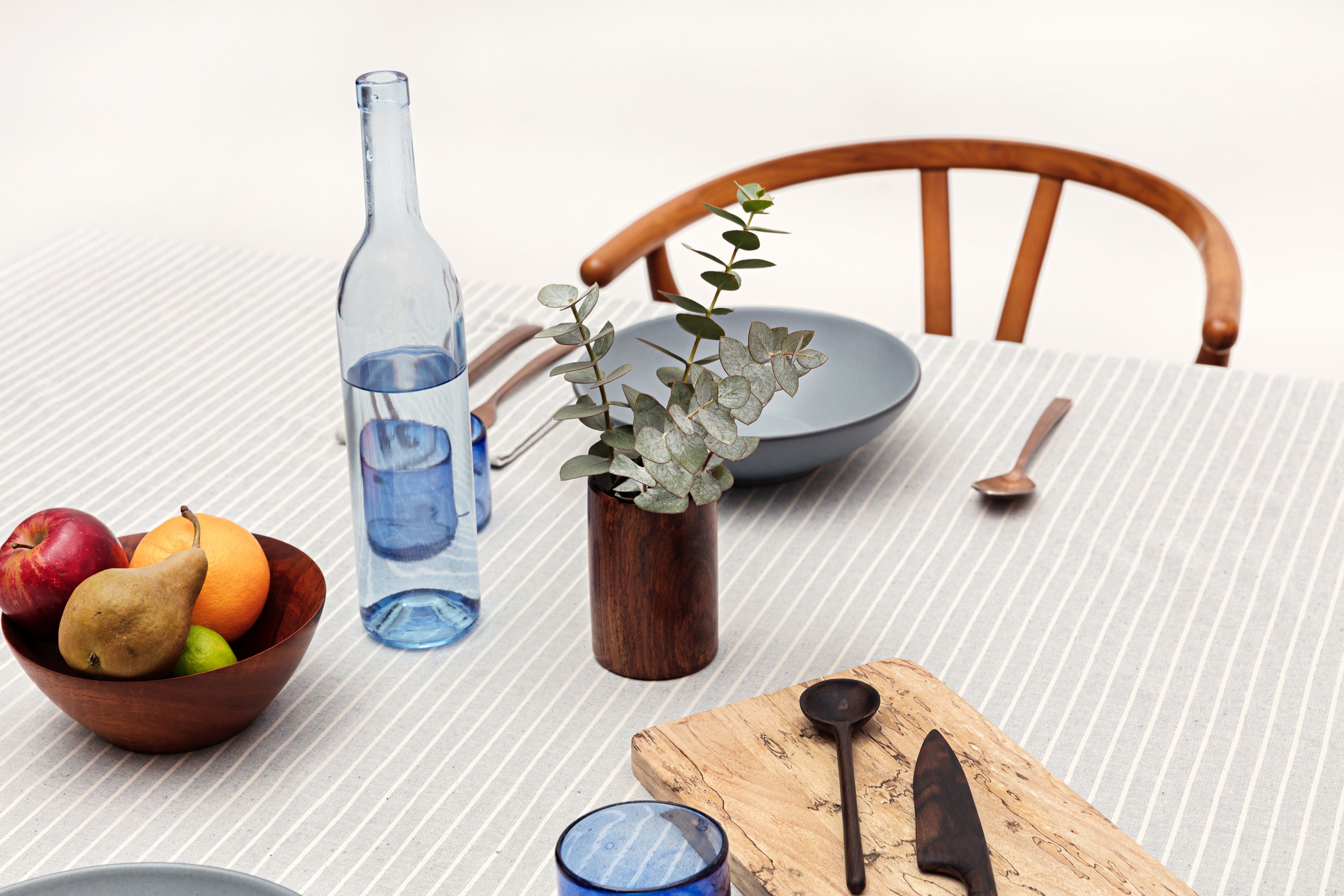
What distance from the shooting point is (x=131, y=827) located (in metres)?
0.71

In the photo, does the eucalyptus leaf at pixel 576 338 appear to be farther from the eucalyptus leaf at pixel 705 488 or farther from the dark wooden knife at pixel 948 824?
the dark wooden knife at pixel 948 824

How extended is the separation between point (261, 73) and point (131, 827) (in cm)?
348

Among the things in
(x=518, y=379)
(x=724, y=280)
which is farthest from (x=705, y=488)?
(x=518, y=379)

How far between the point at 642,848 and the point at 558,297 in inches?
12.7

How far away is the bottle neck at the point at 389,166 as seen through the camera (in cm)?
75

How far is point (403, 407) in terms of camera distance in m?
0.80

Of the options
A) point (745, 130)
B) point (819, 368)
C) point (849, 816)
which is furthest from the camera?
point (745, 130)

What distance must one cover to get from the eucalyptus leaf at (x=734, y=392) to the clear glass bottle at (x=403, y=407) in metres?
0.17

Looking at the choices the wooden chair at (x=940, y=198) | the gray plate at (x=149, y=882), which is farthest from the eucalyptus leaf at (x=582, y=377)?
the wooden chair at (x=940, y=198)

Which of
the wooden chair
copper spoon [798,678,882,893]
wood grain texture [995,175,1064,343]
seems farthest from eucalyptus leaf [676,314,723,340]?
wood grain texture [995,175,1064,343]

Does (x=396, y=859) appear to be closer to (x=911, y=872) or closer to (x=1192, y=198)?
(x=911, y=872)

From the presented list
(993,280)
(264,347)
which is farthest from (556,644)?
(993,280)

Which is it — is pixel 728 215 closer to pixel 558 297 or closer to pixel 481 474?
pixel 558 297

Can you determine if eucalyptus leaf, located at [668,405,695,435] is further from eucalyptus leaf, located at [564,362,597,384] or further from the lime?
the lime
